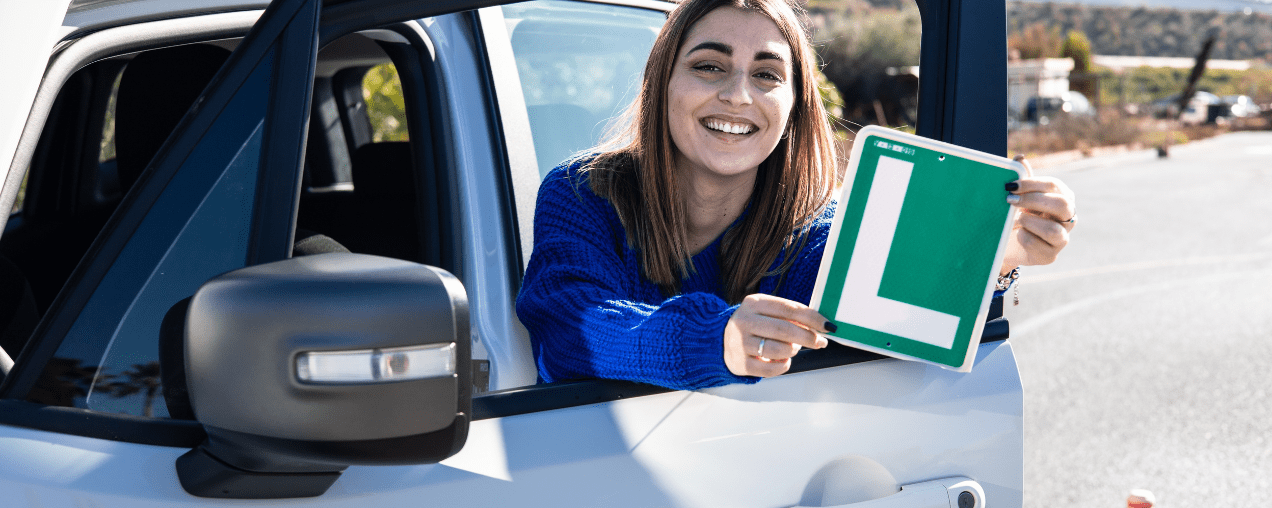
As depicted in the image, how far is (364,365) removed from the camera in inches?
38.3

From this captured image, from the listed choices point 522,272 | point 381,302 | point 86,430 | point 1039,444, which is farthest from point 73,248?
point 1039,444

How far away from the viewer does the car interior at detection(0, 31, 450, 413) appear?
2371 mm

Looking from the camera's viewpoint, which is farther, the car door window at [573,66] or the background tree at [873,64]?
the background tree at [873,64]

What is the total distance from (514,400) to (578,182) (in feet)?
2.03

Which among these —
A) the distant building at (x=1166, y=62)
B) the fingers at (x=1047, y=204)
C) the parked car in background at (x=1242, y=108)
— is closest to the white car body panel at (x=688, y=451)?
the fingers at (x=1047, y=204)

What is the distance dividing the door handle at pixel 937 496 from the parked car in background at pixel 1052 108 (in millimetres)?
31791

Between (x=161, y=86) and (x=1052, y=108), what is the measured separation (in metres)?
37.9

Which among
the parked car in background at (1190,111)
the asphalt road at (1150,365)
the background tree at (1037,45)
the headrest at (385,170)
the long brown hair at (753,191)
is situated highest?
the background tree at (1037,45)

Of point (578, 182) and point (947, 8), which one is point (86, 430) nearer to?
point (578, 182)

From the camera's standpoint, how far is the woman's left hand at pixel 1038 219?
137 centimetres

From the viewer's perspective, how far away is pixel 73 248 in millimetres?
2893

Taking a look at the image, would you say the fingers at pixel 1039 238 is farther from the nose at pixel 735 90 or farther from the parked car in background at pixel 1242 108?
the parked car in background at pixel 1242 108

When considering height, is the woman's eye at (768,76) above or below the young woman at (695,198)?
above

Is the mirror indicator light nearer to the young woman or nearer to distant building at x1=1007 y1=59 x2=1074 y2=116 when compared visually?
the young woman
